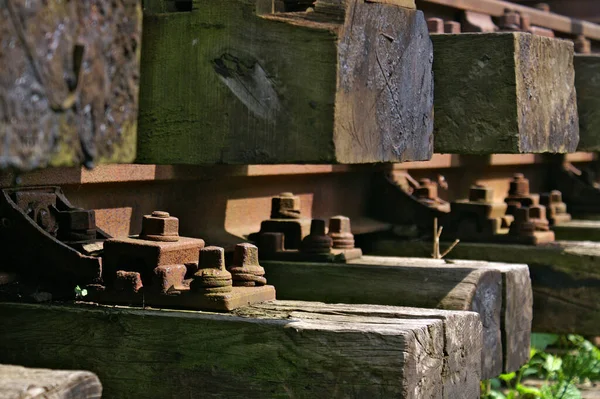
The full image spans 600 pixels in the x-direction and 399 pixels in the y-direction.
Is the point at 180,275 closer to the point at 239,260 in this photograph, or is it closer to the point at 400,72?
the point at 239,260

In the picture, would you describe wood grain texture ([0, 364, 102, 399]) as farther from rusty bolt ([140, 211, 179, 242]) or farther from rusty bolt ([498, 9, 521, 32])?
rusty bolt ([498, 9, 521, 32])

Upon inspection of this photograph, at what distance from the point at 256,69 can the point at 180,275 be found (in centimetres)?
91

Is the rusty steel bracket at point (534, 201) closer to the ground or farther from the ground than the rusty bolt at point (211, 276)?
farther from the ground

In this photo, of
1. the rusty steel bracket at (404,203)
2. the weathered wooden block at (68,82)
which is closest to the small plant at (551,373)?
the rusty steel bracket at (404,203)

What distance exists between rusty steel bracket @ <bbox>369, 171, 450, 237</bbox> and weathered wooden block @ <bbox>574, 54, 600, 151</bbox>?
105 centimetres

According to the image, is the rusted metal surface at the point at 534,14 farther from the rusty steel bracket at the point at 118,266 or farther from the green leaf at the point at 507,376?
the rusty steel bracket at the point at 118,266

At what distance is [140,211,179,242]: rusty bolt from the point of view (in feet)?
10.4

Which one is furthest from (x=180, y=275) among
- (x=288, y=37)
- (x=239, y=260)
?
(x=288, y=37)

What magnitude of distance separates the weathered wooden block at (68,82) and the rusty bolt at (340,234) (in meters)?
2.30

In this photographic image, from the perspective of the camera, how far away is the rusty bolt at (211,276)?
2936mm

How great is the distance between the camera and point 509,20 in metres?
5.75

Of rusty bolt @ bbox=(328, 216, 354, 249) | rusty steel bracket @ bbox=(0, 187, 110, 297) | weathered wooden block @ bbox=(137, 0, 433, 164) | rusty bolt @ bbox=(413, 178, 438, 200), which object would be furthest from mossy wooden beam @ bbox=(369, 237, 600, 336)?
weathered wooden block @ bbox=(137, 0, 433, 164)

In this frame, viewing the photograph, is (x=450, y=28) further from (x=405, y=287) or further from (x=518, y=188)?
(x=405, y=287)

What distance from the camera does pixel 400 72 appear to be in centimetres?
262
